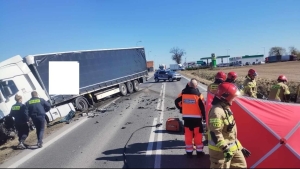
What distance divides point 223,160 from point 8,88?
8953mm

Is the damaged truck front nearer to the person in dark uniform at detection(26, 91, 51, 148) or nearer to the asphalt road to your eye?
the person in dark uniform at detection(26, 91, 51, 148)

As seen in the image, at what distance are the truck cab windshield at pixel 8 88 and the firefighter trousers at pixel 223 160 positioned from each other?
27.8ft

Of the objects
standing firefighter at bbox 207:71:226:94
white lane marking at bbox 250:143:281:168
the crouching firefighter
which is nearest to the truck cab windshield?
the crouching firefighter

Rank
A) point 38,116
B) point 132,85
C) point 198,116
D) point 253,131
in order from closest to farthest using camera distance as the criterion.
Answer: point 253,131, point 198,116, point 38,116, point 132,85

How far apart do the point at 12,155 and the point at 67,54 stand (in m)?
7.84

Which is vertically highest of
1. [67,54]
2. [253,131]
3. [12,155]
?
[67,54]

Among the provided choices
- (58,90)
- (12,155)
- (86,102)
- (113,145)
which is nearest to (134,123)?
(113,145)

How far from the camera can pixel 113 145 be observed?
261 inches

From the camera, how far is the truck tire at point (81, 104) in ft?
43.7

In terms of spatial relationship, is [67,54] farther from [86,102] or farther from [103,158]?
[103,158]

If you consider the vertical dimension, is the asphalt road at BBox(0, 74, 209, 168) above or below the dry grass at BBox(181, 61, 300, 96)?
below

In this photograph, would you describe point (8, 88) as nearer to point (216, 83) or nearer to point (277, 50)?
point (216, 83)

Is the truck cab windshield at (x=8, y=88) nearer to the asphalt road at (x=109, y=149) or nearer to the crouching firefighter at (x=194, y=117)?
the asphalt road at (x=109, y=149)

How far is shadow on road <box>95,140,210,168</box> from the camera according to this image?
16.7 ft
